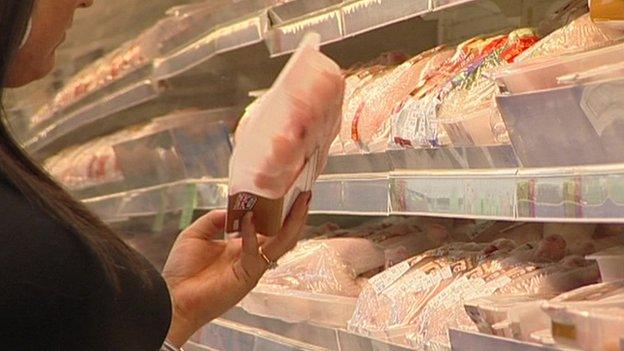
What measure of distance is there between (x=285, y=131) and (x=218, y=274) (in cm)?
Result: 30

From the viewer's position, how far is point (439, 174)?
1702 mm

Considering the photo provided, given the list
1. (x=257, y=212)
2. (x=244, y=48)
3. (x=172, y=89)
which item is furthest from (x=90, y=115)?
(x=257, y=212)

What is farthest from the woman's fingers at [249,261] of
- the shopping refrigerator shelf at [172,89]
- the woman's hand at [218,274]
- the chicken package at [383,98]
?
the shopping refrigerator shelf at [172,89]

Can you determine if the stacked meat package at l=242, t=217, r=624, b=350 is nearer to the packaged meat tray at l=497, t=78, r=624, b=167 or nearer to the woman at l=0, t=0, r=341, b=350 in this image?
the packaged meat tray at l=497, t=78, r=624, b=167

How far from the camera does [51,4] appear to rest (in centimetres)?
139

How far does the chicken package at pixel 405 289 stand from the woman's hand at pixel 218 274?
0.83ft

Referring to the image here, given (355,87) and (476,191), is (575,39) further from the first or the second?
(355,87)

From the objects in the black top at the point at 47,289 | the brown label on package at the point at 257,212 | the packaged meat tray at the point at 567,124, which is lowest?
the brown label on package at the point at 257,212

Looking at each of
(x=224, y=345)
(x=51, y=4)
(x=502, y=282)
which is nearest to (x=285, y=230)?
(x=502, y=282)

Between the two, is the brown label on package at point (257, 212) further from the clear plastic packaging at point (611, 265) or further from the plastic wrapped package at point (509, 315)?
the clear plastic packaging at point (611, 265)

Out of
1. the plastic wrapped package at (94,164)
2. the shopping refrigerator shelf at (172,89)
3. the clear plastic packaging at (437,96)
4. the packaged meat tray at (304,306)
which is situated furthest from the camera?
the plastic wrapped package at (94,164)

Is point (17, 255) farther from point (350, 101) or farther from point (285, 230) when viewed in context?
point (350, 101)

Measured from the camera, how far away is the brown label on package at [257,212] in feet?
5.20

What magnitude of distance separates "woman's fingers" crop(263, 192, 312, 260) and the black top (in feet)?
1.47
